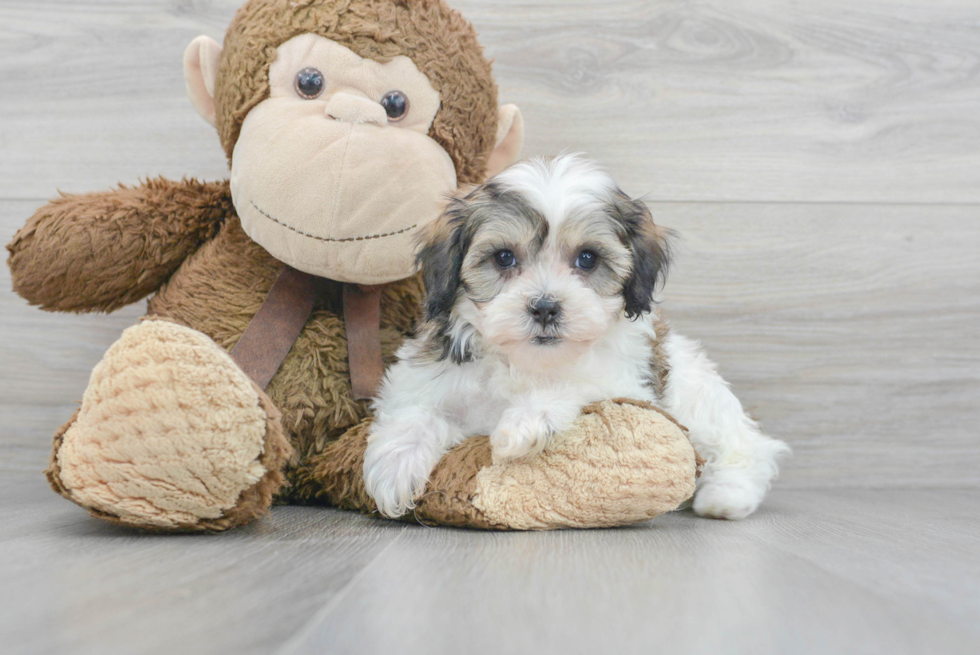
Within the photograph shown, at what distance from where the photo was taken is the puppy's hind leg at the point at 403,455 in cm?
148

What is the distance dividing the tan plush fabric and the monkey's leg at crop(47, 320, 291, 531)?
0.42 m

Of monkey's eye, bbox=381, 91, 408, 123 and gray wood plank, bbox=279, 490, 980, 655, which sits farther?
monkey's eye, bbox=381, 91, 408, 123

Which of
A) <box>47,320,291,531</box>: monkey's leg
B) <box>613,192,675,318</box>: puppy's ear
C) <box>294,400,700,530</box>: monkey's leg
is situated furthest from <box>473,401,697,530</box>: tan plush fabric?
<box>47,320,291,531</box>: monkey's leg

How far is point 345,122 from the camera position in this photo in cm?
162

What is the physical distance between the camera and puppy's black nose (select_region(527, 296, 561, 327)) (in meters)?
1.44

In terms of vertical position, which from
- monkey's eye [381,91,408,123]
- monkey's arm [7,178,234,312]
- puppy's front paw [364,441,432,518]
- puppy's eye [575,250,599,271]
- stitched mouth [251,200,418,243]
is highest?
monkey's eye [381,91,408,123]

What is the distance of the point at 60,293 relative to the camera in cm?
175

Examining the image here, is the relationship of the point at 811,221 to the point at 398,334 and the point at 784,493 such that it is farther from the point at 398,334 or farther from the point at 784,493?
the point at 398,334

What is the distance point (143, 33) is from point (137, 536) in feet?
5.00

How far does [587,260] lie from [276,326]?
72cm

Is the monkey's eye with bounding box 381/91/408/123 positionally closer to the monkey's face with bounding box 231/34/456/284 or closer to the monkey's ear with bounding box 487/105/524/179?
the monkey's face with bounding box 231/34/456/284

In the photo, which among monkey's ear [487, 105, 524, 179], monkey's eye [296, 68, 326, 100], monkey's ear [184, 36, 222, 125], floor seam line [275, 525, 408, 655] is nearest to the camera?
floor seam line [275, 525, 408, 655]

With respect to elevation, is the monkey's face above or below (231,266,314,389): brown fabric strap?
above

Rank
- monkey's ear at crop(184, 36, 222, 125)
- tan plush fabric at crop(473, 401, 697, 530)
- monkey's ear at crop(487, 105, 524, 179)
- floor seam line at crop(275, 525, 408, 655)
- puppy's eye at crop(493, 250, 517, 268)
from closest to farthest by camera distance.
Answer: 1. floor seam line at crop(275, 525, 408, 655)
2. tan plush fabric at crop(473, 401, 697, 530)
3. puppy's eye at crop(493, 250, 517, 268)
4. monkey's ear at crop(184, 36, 222, 125)
5. monkey's ear at crop(487, 105, 524, 179)
